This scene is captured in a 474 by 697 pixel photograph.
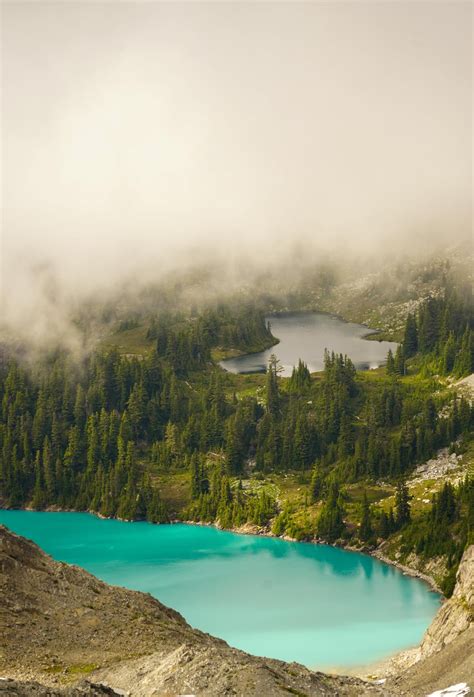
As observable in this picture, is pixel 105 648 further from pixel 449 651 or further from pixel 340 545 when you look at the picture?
pixel 340 545

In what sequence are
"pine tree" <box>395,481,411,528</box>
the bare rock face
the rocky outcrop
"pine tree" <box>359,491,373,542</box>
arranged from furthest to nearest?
"pine tree" <box>359,491,373,542</box> < "pine tree" <box>395,481,411,528</box> < the bare rock face < the rocky outcrop

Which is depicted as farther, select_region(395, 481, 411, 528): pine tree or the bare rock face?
select_region(395, 481, 411, 528): pine tree

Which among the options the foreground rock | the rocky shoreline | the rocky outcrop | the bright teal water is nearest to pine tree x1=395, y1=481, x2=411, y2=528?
the rocky shoreline

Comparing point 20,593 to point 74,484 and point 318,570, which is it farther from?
point 74,484

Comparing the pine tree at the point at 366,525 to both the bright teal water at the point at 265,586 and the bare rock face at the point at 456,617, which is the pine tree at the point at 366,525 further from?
the bare rock face at the point at 456,617

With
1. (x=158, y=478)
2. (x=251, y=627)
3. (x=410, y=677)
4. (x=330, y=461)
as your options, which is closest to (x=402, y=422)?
(x=330, y=461)

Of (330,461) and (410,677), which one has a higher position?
(410,677)

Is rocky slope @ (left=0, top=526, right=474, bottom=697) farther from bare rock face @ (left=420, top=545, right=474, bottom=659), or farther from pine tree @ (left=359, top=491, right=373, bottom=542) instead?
pine tree @ (left=359, top=491, right=373, bottom=542)
